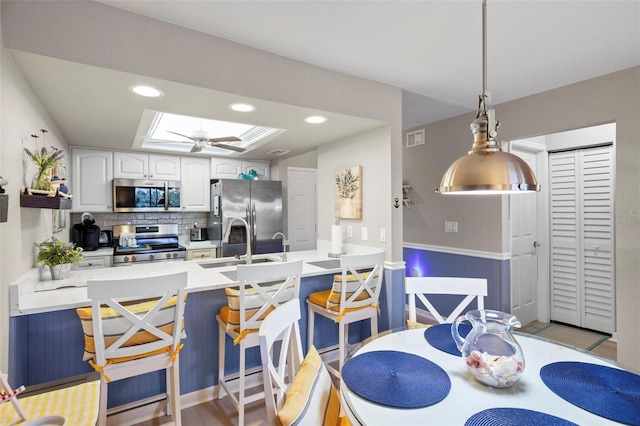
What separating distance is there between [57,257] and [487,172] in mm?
2445

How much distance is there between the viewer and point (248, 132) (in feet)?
13.3

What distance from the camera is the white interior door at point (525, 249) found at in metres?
3.73

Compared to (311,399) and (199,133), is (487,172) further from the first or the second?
(199,133)

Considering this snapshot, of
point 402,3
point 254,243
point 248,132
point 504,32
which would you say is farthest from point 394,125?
point 254,243

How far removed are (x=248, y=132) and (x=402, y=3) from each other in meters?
2.61

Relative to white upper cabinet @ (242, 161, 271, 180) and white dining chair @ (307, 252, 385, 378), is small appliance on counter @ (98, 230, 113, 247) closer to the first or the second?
white upper cabinet @ (242, 161, 271, 180)

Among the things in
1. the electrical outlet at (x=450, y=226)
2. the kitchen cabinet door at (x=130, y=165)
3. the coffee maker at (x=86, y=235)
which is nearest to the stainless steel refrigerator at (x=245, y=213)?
the kitchen cabinet door at (x=130, y=165)

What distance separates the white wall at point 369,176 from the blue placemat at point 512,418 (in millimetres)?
1969

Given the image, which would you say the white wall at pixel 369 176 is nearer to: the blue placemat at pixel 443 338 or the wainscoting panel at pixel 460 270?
the blue placemat at pixel 443 338

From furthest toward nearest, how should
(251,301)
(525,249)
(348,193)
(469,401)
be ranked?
(525,249) < (348,193) < (251,301) < (469,401)

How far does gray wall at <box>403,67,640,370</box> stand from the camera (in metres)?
2.62

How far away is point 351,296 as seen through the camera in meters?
2.44

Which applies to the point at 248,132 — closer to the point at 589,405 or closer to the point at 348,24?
the point at 348,24

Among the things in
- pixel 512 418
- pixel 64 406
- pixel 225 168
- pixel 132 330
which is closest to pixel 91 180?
pixel 225 168
